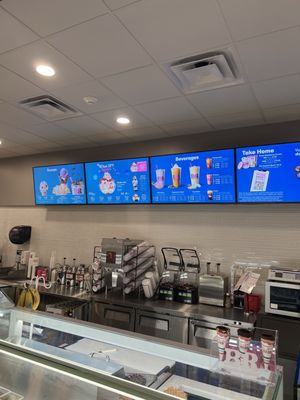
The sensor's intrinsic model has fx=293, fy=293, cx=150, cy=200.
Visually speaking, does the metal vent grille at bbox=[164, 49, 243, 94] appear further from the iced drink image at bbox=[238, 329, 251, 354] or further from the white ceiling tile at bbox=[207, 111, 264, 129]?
the iced drink image at bbox=[238, 329, 251, 354]

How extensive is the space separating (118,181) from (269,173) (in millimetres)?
1830

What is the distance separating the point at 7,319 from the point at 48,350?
0.45 m

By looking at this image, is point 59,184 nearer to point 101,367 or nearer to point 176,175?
point 176,175

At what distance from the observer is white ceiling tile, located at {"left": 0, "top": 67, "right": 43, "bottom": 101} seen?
7.79ft

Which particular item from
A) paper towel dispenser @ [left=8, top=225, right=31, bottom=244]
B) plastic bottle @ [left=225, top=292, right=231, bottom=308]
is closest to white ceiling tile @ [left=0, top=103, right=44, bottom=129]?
paper towel dispenser @ [left=8, top=225, right=31, bottom=244]

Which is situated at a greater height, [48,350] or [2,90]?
[2,90]

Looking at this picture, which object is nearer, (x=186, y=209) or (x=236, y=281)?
(x=236, y=281)

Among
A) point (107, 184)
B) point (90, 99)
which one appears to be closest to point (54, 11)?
point (90, 99)

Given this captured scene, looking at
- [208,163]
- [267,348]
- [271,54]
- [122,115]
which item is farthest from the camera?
[208,163]

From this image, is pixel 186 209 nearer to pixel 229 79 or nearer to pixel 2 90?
pixel 229 79

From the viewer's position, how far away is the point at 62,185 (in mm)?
4270

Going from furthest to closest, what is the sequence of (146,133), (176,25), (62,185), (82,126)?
(62,185), (146,133), (82,126), (176,25)

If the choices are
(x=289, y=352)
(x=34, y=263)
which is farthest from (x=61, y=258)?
(x=289, y=352)

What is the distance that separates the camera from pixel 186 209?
375cm
